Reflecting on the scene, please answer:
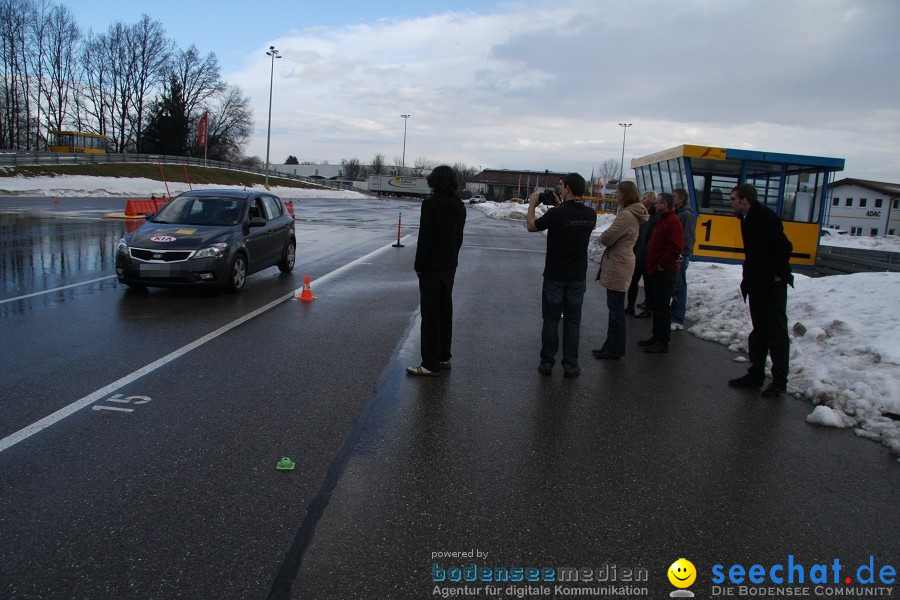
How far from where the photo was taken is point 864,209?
70.4 meters

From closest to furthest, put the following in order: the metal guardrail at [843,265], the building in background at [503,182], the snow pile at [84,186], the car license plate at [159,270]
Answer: the car license plate at [159,270] → the metal guardrail at [843,265] → the snow pile at [84,186] → the building in background at [503,182]

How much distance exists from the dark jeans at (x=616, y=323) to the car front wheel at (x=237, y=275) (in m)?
5.47

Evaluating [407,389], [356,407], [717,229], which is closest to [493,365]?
[407,389]

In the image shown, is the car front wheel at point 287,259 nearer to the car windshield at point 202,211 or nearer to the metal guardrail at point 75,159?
the car windshield at point 202,211

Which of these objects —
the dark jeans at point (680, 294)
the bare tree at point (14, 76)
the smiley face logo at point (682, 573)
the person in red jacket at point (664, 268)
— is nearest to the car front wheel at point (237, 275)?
the person in red jacket at point (664, 268)

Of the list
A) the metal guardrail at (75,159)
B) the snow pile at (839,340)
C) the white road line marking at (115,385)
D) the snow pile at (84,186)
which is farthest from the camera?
the metal guardrail at (75,159)

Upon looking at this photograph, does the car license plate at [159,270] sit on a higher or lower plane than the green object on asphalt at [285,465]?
higher

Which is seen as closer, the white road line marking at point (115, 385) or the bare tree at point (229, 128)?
the white road line marking at point (115, 385)

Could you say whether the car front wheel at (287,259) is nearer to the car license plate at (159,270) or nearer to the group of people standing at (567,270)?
the car license plate at (159,270)

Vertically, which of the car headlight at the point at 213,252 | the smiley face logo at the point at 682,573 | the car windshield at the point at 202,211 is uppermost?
the car windshield at the point at 202,211

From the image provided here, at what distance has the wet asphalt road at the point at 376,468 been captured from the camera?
9.18ft

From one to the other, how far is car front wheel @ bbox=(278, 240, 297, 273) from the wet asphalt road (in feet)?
14.1

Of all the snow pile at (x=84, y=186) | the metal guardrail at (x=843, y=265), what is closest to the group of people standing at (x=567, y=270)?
the metal guardrail at (x=843, y=265)

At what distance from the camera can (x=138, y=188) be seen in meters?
44.5
